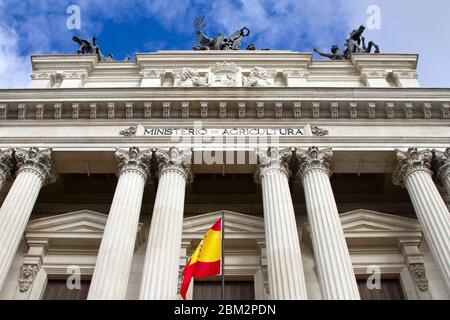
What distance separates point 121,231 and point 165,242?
142 cm

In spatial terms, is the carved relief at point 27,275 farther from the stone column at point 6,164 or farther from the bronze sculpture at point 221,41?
the bronze sculpture at point 221,41

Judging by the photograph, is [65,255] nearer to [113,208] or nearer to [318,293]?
[113,208]

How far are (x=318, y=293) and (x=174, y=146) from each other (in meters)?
7.20

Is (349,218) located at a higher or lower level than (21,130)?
lower

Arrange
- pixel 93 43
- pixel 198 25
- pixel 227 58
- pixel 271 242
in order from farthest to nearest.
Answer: pixel 198 25 < pixel 93 43 < pixel 227 58 < pixel 271 242

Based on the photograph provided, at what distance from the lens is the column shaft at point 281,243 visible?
45.8 feet

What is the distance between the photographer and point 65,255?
18.6 metres

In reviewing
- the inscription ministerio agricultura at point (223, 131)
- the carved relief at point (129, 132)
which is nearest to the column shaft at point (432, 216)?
the inscription ministerio agricultura at point (223, 131)

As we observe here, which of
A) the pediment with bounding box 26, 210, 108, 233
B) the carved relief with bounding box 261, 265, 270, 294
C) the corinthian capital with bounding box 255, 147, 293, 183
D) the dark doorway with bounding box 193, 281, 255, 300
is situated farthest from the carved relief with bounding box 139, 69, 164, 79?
the carved relief with bounding box 261, 265, 270, 294

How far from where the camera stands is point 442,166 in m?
18.2

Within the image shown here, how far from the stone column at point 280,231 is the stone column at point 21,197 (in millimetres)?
7713

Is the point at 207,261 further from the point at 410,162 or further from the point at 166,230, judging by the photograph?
the point at 410,162
